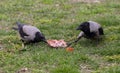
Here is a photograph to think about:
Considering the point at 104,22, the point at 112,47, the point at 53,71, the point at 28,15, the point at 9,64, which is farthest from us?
the point at 28,15

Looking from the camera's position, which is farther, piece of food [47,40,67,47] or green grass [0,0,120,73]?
piece of food [47,40,67,47]

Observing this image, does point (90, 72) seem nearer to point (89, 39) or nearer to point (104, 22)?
point (89, 39)

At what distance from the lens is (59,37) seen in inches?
327

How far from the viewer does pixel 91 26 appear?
7.81m

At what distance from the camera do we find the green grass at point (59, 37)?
6.71 meters

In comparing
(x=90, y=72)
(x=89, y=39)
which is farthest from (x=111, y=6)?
(x=90, y=72)

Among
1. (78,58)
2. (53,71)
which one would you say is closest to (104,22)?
(78,58)

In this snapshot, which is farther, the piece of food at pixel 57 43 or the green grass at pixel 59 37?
the piece of food at pixel 57 43

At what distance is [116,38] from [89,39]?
0.58 meters

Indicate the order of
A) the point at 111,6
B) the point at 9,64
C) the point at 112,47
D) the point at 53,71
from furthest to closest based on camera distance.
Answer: the point at 111,6 < the point at 112,47 < the point at 9,64 < the point at 53,71

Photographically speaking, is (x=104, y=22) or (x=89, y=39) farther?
(x=104, y=22)

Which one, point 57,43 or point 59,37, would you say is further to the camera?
point 59,37

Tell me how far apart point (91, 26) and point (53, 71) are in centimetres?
178

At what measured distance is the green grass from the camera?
6.71 meters
